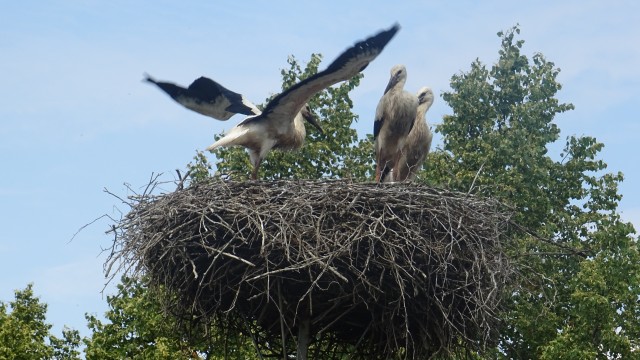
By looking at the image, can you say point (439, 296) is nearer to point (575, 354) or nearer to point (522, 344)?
point (575, 354)

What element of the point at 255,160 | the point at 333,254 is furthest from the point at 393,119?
the point at 333,254

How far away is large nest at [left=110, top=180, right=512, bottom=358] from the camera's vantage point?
428 inches

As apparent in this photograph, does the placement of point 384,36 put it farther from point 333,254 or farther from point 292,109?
point 333,254

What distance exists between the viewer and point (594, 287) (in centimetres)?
1938

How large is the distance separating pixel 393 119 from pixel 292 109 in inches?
44.3

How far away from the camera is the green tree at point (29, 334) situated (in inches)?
794

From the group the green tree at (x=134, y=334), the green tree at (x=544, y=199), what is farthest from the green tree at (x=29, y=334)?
the green tree at (x=544, y=199)

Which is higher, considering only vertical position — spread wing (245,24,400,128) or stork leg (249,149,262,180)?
spread wing (245,24,400,128)

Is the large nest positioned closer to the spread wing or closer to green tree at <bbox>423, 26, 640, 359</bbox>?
the spread wing

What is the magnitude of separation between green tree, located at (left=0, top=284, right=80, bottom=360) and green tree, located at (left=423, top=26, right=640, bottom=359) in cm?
616

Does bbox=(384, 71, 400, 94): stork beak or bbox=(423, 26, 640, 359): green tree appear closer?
bbox=(384, 71, 400, 94): stork beak

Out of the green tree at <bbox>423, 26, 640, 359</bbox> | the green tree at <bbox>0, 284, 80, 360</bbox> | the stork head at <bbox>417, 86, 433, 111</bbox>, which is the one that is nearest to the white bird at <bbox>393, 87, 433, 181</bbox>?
the stork head at <bbox>417, 86, 433, 111</bbox>

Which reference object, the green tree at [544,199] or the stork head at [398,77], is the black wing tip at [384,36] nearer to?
the stork head at [398,77]

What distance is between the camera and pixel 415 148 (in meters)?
13.9
